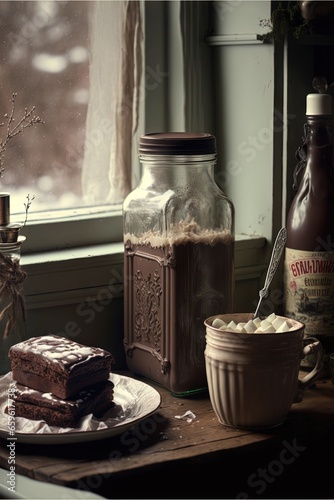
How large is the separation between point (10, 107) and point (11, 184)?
0.14 meters

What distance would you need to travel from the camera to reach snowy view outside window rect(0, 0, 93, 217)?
164cm

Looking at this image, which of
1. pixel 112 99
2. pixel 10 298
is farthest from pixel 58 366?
pixel 112 99

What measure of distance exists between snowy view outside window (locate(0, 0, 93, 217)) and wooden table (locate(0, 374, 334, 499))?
18.2 inches

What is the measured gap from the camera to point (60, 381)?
52.1 inches

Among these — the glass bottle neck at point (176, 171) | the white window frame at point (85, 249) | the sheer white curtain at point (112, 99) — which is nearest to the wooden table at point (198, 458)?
the white window frame at point (85, 249)

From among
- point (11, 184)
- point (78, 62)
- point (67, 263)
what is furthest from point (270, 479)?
point (78, 62)

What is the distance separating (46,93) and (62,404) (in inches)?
25.6

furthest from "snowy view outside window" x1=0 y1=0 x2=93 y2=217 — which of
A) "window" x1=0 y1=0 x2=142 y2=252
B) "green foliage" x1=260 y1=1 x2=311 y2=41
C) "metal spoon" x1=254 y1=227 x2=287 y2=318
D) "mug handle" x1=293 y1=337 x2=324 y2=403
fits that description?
"mug handle" x1=293 y1=337 x2=324 y2=403

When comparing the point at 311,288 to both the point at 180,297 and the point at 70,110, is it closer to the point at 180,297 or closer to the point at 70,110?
the point at 180,297

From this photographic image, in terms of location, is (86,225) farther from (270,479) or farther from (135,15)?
(270,479)

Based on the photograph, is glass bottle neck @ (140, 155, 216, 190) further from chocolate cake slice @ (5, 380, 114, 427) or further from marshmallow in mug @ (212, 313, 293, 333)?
chocolate cake slice @ (5, 380, 114, 427)

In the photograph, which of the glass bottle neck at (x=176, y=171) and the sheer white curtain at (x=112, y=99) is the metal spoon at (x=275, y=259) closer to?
the glass bottle neck at (x=176, y=171)

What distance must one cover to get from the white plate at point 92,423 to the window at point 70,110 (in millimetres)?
380

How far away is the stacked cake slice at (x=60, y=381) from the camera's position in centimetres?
132
